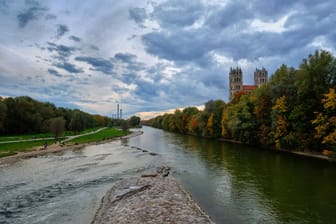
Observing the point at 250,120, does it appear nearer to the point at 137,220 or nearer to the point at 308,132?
the point at 308,132

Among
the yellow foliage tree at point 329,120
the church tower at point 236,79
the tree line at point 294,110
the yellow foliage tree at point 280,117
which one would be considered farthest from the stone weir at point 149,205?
the church tower at point 236,79

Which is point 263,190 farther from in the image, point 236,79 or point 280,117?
point 236,79

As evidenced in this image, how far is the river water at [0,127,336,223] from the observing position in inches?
624

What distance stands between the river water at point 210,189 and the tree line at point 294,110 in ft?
24.7

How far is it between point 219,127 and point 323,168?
47780 mm

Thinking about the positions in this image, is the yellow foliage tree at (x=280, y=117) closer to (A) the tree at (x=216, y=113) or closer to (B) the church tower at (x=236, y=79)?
(A) the tree at (x=216, y=113)

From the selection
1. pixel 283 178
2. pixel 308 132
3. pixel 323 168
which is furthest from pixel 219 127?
pixel 283 178

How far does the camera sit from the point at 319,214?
51.4ft

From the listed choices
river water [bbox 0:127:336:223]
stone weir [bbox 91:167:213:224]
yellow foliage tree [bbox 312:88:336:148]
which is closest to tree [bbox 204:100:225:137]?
yellow foliage tree [bbox 312:88:336:148]

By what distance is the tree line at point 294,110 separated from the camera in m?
36.7

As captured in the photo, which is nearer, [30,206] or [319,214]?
[319,214]

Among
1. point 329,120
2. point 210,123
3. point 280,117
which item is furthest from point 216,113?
point 329,120

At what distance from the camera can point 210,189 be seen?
71.6ft

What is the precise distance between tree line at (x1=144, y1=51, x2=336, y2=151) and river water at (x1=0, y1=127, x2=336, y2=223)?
7517mm
